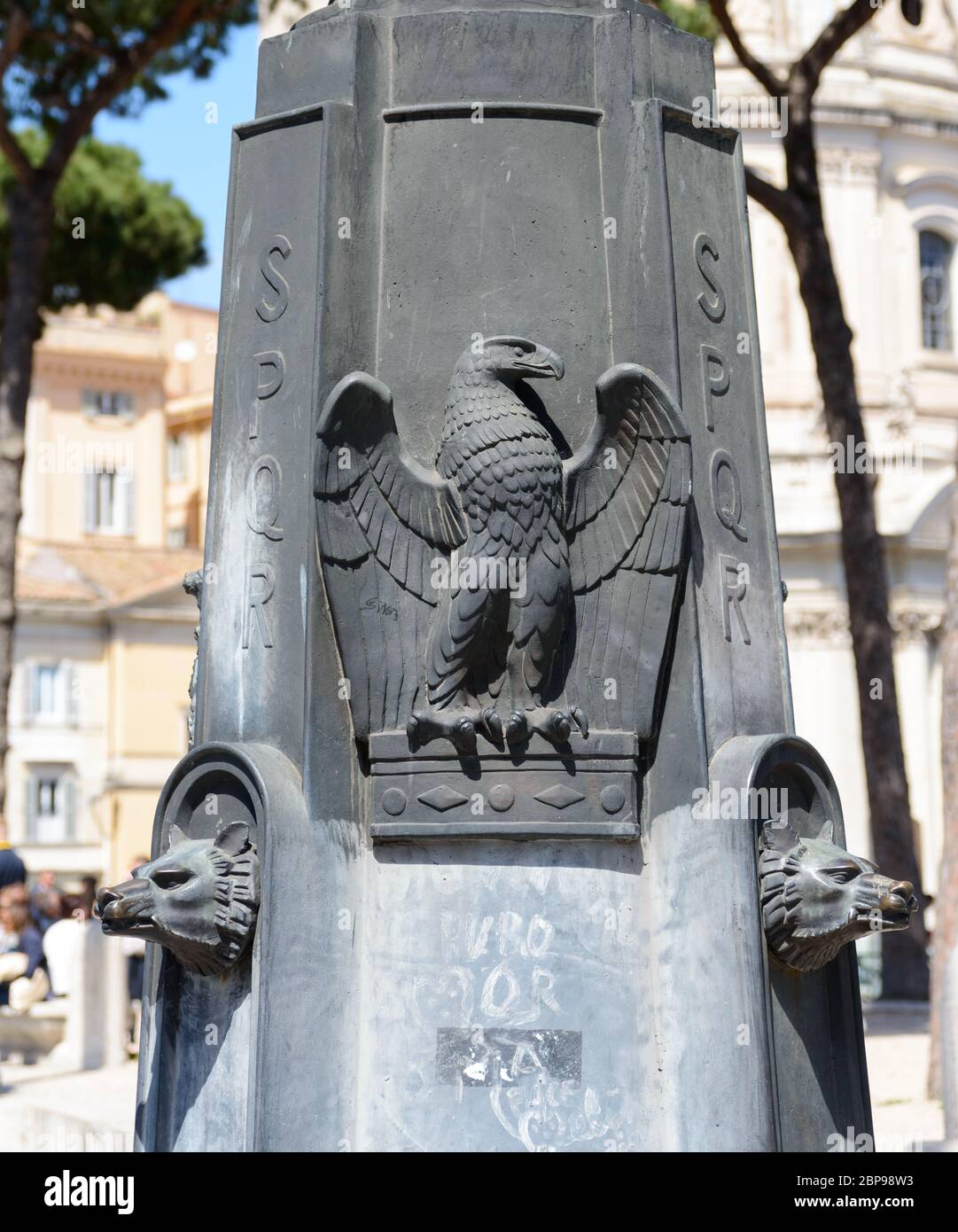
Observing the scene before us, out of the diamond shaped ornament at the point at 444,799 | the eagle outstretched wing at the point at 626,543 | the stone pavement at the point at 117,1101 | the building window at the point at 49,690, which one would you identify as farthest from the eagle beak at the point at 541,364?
the building window at the point at 49,690

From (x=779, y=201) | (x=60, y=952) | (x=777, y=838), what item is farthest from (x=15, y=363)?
(x=777, y=838)

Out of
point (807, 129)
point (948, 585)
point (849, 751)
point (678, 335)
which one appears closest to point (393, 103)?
point (678, 335)

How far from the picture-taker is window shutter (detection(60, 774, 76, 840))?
48344 millimetres

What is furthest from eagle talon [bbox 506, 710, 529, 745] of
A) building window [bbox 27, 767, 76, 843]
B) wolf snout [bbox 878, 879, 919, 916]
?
building window [bbox 27, 767, 76, 843]

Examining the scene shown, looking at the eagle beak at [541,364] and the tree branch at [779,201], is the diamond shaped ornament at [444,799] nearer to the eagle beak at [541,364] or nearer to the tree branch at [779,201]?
the eagle beak at [541,364]

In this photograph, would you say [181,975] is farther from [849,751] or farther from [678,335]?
[849,751]

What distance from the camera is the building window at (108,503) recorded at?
5431 centimetres

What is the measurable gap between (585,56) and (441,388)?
3.08ft

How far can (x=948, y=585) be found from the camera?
12883 millimetres

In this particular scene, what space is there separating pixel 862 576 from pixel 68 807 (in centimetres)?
3320

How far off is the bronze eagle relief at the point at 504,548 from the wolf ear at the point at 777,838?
37 cm

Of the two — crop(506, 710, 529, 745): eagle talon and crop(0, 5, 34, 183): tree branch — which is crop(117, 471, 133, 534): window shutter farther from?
crop(506, 710, 529, 745): eagle talon

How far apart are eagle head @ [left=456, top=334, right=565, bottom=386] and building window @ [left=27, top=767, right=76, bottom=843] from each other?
44.3 m

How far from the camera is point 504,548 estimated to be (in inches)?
196
